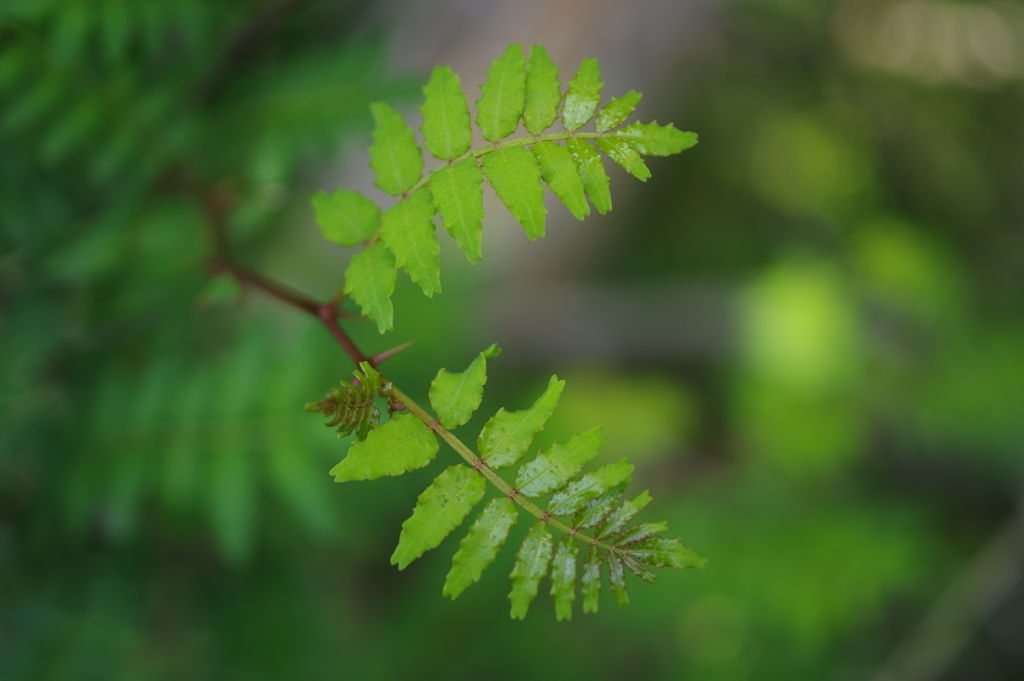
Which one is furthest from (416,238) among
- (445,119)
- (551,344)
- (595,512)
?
(551,344)

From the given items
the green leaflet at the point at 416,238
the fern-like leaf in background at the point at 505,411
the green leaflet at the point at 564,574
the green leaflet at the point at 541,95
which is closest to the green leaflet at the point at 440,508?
the fern-like leaf in background at the point at 505,411

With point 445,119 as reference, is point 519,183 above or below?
below

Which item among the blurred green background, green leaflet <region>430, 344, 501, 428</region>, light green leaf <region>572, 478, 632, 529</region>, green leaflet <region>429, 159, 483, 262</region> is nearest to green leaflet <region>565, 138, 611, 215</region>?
green leaflet <region>429, 159, 483, 262</region>

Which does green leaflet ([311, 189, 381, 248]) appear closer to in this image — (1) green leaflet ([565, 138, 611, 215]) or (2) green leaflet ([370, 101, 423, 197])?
(2) green leaflet ([370, 101, 423, 197])

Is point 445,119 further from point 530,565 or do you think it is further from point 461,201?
point 530,565

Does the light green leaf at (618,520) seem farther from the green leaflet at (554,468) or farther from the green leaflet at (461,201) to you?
the green leaflet at (461,201)
